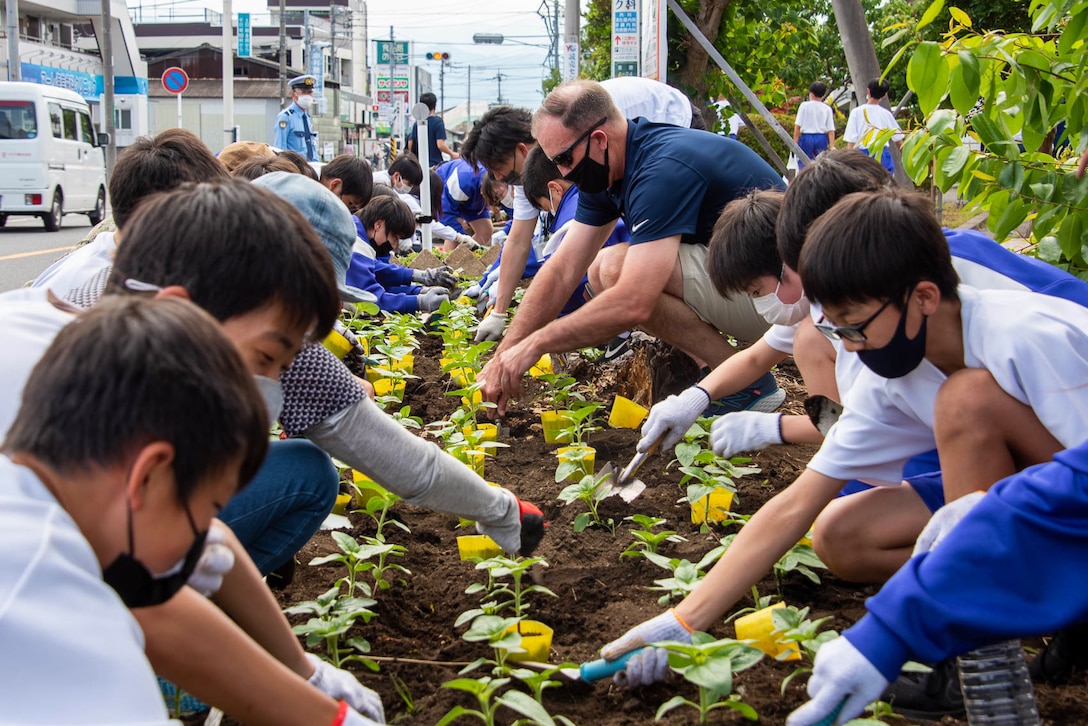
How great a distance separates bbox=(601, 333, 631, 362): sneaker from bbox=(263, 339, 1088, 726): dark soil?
99cm

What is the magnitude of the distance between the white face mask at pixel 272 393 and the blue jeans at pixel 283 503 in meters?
0.17

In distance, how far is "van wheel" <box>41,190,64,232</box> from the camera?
14836 mm

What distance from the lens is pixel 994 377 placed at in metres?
1.76

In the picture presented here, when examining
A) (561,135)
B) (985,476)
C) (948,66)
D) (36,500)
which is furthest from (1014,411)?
(561,135)

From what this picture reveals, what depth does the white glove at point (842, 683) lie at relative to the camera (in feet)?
4.66

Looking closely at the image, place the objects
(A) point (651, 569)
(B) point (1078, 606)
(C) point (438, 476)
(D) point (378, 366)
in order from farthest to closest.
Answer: (D) point (378, 366)
(A) point (651, 569)
(C) point (438, 476)
(B) point (1078, 606)

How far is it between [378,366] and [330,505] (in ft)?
7.03

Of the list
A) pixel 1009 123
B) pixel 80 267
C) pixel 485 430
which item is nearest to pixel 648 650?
pixel 80 267

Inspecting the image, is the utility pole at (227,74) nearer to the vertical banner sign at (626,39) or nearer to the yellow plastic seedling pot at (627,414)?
the vertical banner sign at (626,39)

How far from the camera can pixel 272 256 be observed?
A: 4.90 feet

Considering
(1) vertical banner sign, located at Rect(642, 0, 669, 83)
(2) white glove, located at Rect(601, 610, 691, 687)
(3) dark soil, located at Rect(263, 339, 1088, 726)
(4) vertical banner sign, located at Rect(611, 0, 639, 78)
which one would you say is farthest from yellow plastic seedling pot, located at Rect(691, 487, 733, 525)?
(4) vertical banner sign, located at Rect(611, 0, 639, 78)

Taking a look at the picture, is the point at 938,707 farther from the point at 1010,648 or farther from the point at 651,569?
the point at 651,569

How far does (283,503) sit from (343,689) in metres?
0.45

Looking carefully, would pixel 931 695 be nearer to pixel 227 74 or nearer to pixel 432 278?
pixel 432 278
